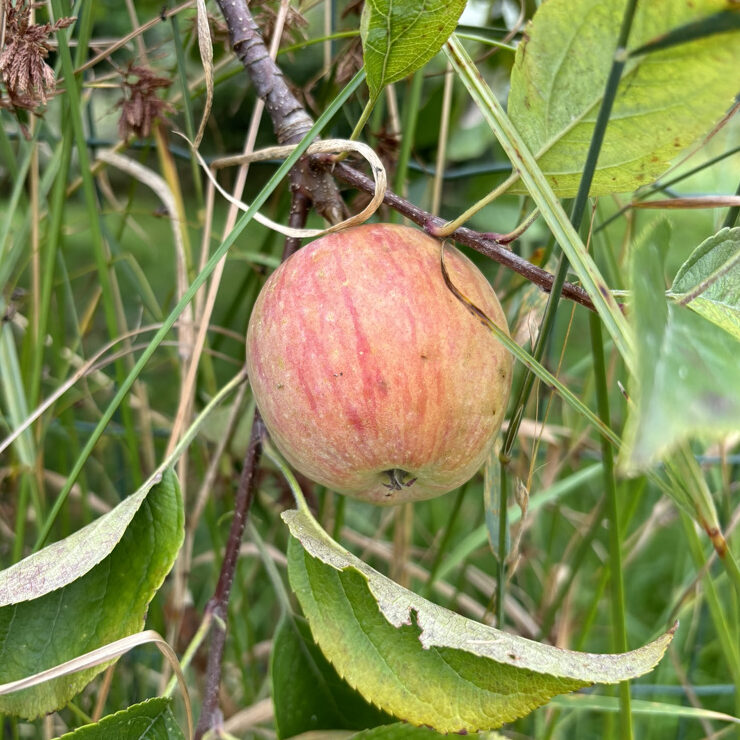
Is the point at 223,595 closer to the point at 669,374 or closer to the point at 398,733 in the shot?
the point at 398,733

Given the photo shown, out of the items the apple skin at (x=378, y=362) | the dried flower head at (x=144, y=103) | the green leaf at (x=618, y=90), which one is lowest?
the apple skin at (x=378, y=362)

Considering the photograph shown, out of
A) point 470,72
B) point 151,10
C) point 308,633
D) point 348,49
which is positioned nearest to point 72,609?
point 308,633

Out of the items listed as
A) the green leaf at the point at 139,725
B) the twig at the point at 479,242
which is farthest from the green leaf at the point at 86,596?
the twig at the point at 479,242

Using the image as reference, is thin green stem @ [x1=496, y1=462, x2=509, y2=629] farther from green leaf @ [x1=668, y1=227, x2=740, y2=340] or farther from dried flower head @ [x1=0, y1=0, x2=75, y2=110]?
dried flower head @ [x1=0, y1=0, x2=75, y2=110]

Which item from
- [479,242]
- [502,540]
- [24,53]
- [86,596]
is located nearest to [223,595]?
[86,596]

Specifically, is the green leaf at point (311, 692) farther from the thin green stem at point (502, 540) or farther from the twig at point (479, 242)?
the twig at point (479, 242)

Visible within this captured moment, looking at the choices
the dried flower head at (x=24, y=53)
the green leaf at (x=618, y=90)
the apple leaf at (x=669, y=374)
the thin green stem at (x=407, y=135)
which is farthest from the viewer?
the thin green stem at (x=407, y=135)

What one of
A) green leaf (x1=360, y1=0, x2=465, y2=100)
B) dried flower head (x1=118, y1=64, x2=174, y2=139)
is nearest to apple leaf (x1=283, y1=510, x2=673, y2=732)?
green leaf (x1=360, y1=0, x2=465, y2=100)
